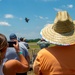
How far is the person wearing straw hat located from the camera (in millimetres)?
3707

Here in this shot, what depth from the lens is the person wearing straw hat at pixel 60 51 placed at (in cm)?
371

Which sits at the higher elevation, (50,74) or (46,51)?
(46,51)

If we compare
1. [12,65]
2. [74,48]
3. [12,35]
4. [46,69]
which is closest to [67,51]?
[74,48]

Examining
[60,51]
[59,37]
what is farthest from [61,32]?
[60,51]

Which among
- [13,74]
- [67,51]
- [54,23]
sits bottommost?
[13,74]

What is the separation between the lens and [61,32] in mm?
3785

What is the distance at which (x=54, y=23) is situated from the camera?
3857 millimetres

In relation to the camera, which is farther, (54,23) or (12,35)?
(12,35)

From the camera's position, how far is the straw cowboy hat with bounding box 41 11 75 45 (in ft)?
12.2

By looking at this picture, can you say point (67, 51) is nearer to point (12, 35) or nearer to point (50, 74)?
point (50, 74)

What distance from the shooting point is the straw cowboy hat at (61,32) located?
372 centimetres

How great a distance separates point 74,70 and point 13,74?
2.41 feet

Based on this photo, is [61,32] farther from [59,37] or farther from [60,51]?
[60,51]

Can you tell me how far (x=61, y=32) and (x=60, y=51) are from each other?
0.75 feet
